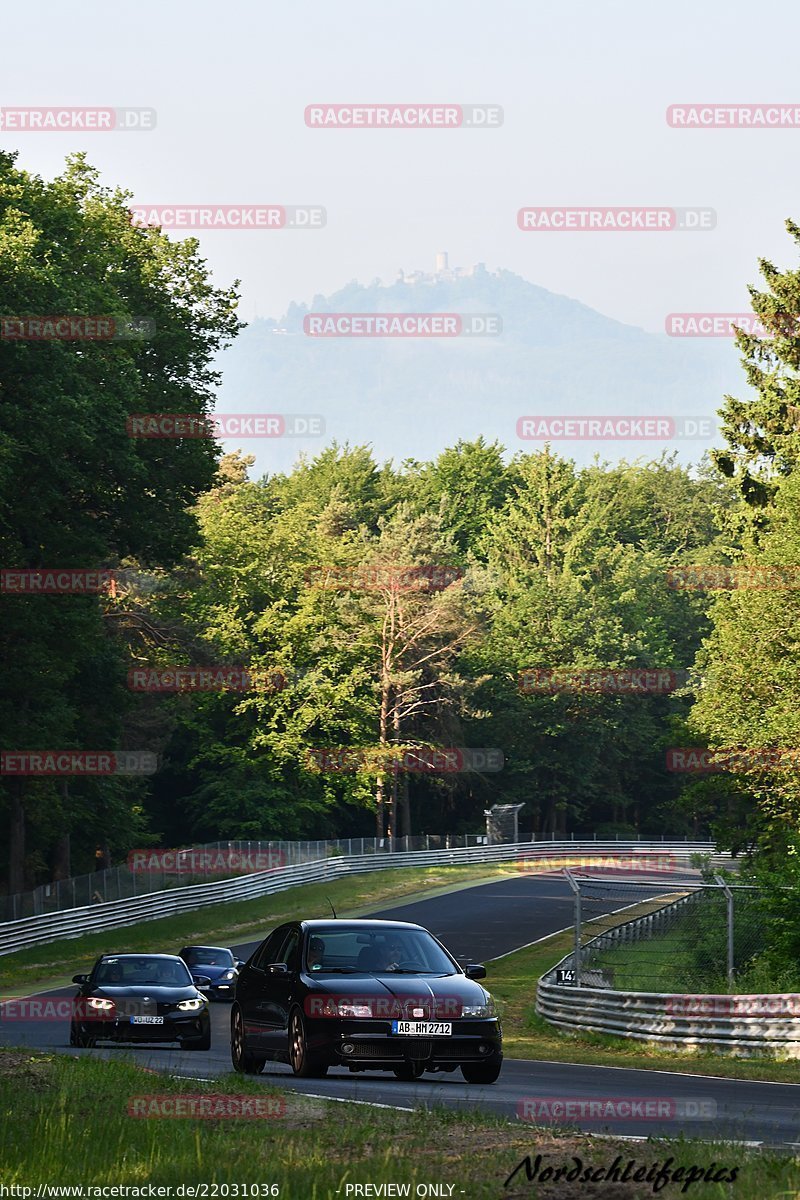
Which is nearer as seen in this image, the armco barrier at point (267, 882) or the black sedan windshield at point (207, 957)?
the black sedan windshield at point (207, 957)

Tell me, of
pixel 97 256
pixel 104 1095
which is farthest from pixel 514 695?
pixel 104 1095

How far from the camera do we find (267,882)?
210ft

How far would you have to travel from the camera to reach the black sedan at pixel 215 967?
38188 mm

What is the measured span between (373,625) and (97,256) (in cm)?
4560

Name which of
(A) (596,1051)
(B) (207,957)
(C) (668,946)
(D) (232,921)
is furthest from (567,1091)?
(D) (232,921)

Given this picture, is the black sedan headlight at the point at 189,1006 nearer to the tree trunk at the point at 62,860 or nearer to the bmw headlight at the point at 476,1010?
the bmw headlight at the point at 476,1010

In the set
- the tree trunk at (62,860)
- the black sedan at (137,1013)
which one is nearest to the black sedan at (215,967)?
the black sedan at (137,1013)

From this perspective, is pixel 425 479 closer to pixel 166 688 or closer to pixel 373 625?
pixel 373 625

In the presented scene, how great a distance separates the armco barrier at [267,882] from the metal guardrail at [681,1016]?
20.2 m

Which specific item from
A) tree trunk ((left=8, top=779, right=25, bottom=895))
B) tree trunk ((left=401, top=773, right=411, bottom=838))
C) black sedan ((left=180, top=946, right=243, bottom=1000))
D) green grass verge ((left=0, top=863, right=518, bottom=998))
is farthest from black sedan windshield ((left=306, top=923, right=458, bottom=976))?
tree trunk ((left=401, top=773, right=411, bottom=838))

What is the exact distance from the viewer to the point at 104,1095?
13992mm

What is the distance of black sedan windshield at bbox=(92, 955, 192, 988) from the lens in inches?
928

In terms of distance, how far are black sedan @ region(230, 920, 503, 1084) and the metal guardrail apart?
6.18 metres

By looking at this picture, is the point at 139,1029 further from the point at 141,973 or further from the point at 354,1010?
the point at 354,1010
